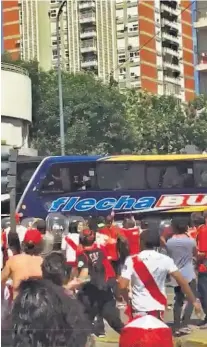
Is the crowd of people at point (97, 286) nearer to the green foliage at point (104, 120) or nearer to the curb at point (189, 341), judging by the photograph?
the curb at point (189, 341)

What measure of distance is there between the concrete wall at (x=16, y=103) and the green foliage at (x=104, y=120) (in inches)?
58.4

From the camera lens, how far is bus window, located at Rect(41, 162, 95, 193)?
2473 cm

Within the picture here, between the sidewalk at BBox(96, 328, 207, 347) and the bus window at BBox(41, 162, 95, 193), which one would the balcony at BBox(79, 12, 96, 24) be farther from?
the sidewalk at BBox(96, 328, 207, 347)

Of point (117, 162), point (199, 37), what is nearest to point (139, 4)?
point (199, 37)

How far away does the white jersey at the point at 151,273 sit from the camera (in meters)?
7.37

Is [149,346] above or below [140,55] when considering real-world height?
below

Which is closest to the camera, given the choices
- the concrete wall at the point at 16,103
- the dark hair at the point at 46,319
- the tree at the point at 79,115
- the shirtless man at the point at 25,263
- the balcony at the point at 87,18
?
the dark hair at the point at 46,319

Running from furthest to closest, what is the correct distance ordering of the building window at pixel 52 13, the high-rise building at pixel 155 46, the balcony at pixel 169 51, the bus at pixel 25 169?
1. the balcony at pixel 169 51
2. the building window at pixel 52 13
3. the high-rise building at pixel 155 46
4. the bus at pixel 25 169

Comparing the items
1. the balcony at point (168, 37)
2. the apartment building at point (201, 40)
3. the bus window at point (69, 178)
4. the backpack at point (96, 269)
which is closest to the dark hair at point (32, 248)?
the backpack at point (96, 269)

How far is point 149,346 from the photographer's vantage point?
3.73m

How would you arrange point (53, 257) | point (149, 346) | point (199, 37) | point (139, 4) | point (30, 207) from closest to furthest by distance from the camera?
point (149, 346) < point (53, 257) < point (30, 207) < point (199, 37) < point (139, 4)

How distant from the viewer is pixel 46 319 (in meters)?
3.96

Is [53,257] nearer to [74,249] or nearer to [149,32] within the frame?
[74,249]

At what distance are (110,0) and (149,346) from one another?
2830 inches
